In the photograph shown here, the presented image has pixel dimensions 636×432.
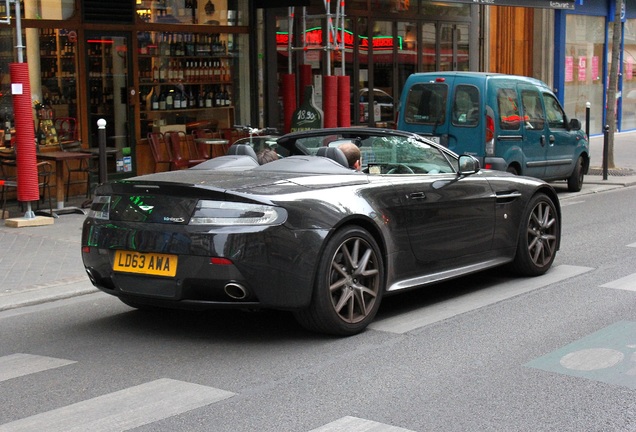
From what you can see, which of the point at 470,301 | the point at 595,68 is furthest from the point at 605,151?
the point at 595,68

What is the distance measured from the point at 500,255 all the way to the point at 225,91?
384 inches

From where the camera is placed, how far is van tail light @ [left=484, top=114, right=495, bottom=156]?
13.8 metres

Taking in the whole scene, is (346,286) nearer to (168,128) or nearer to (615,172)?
(168,128)

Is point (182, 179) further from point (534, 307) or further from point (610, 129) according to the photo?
point (610, 129)

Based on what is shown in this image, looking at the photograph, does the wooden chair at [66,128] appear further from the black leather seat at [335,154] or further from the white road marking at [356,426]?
the white road marking at [356,426]

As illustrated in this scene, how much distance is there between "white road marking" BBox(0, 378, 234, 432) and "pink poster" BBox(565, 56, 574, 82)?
2307 centimetres

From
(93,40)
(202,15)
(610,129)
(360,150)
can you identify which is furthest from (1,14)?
(610,129)

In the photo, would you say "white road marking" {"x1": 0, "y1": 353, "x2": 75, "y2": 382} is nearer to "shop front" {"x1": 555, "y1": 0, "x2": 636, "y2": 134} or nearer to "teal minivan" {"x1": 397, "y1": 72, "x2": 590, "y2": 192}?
"teal minivan" {"x1": 397, "y1": 72, "x2": 590, "y2": 192}

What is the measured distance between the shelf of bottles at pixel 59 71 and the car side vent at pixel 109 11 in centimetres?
49

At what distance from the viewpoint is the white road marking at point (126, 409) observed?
16.2 feet

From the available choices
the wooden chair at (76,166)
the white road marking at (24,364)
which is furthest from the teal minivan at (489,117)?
the white road marking at (24,364)

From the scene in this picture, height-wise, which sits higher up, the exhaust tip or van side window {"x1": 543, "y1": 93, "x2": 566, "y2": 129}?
van side window {"x1": 543, "y1": 93, "x2": 566, "y2": 129}

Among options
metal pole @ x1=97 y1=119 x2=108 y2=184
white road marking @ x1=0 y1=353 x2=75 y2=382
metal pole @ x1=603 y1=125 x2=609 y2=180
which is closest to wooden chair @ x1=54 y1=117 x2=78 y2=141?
metal pole @ x1=97 y1=119 x2=108 y2=184

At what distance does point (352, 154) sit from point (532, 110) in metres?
7.89
